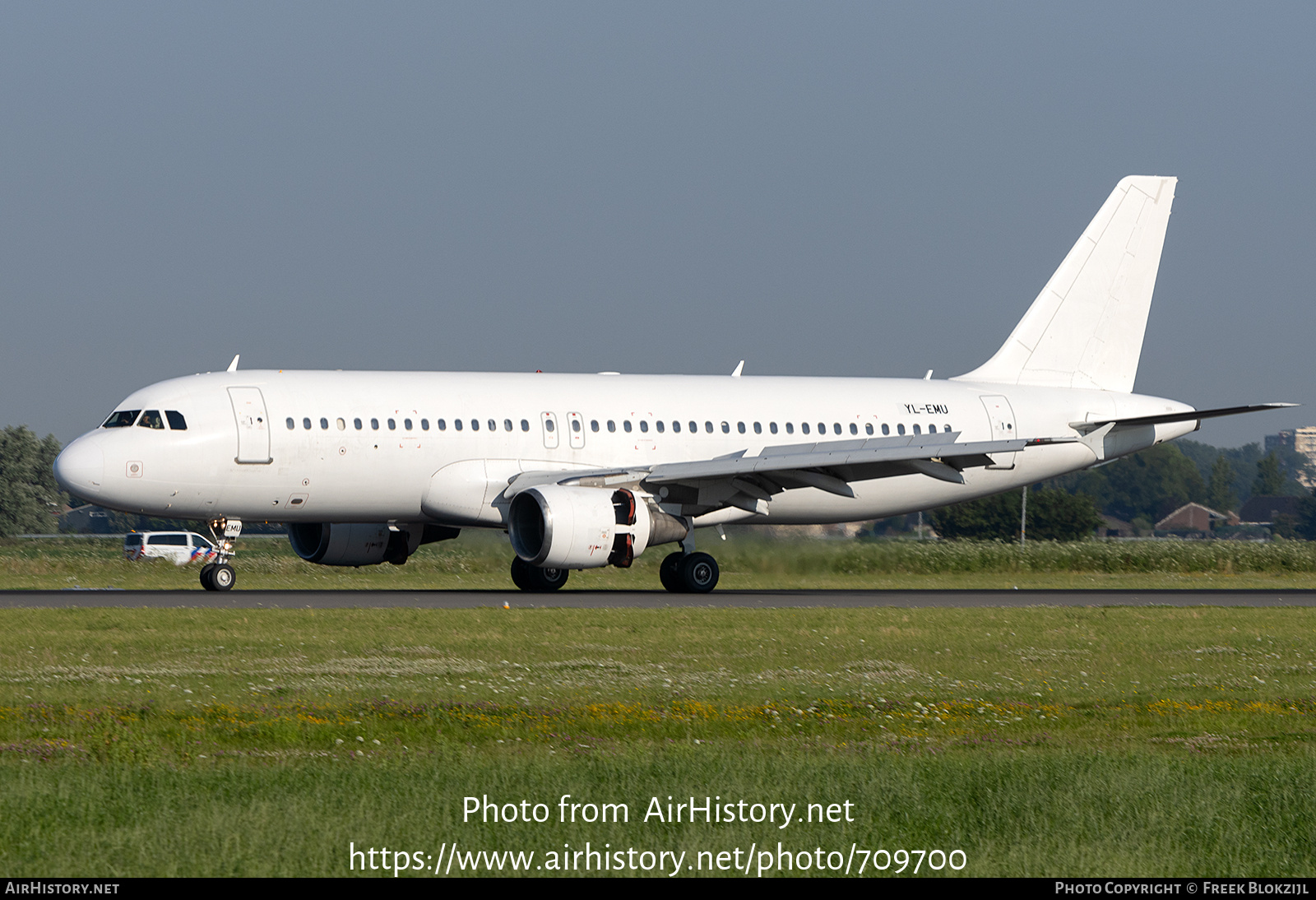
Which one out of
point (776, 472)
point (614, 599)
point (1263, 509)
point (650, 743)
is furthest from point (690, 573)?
point (1263, 509)

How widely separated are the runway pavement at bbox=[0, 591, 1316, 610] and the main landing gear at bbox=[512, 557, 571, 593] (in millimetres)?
284

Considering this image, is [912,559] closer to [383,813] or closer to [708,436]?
[708,436]

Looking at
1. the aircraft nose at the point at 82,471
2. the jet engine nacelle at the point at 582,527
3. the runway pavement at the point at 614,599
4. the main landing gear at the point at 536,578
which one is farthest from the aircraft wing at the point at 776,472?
the aircraft nose at the point at 82,471

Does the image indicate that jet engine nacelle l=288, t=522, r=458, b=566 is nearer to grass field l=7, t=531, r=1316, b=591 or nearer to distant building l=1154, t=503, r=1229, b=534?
grass field l=7, t=531, r=1316, b=591

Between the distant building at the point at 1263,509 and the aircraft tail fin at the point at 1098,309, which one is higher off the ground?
the aircraft tail fin at the point at 1098,309

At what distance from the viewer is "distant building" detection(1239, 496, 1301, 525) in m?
142

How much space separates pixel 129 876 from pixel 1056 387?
32.7m

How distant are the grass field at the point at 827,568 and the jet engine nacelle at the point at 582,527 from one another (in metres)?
4.13

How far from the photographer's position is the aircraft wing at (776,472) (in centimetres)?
3030

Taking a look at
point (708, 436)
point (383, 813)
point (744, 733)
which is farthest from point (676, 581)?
point (383, 813)

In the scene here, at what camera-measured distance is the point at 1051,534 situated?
75812mm

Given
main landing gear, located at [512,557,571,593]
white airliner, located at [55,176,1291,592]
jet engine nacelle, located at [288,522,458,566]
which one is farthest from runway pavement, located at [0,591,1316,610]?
jet engine nacelle, located at [288,522,458,566]

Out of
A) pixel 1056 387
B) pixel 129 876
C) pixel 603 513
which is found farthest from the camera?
pixel 1056 387

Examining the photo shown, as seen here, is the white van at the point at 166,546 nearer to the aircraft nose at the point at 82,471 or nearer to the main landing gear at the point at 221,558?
the main landing gear at the point at 221,558
